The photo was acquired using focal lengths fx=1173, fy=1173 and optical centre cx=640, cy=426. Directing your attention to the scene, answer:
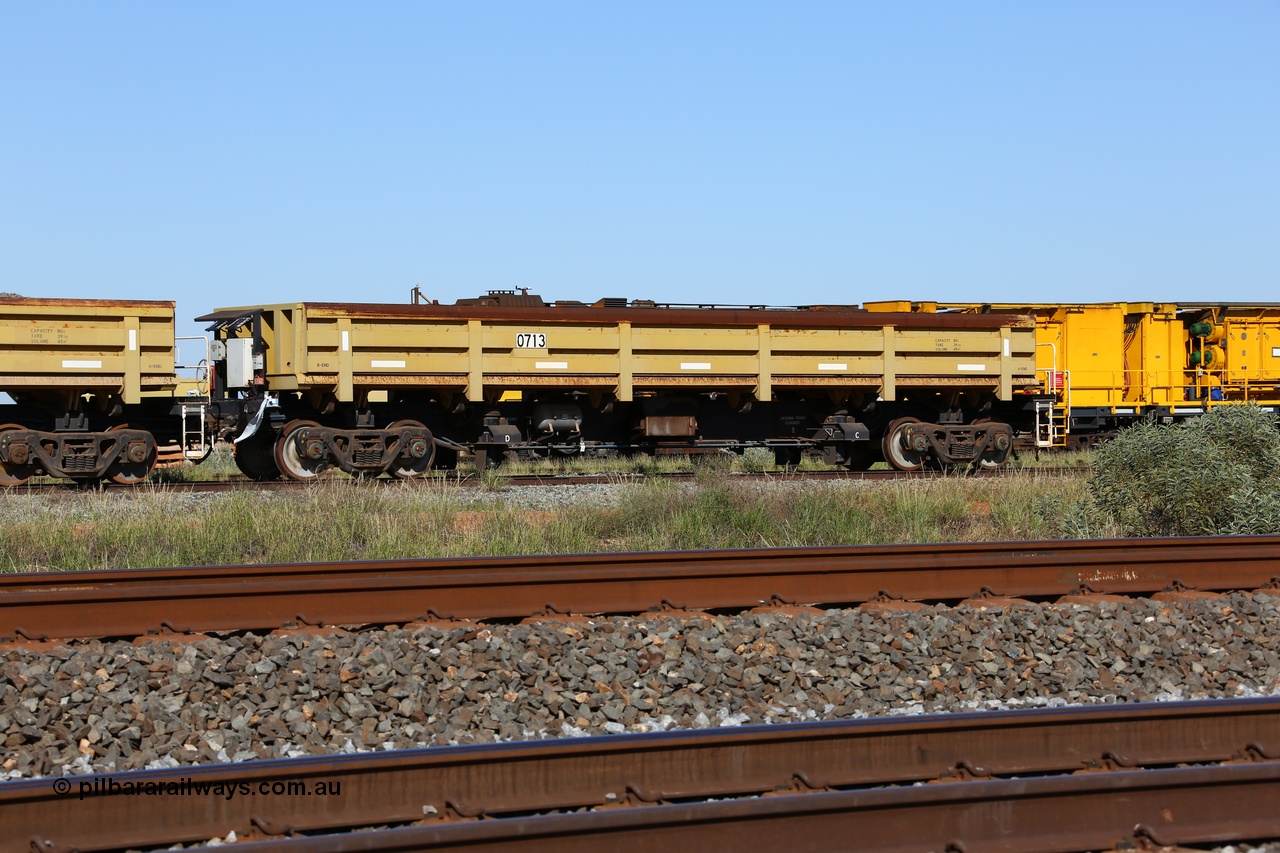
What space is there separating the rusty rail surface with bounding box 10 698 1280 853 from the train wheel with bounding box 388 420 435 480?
39.0ft

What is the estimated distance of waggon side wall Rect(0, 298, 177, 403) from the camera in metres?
14.4

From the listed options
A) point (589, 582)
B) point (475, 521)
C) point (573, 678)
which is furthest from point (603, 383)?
point (573, 678)

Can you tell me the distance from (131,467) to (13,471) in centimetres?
133

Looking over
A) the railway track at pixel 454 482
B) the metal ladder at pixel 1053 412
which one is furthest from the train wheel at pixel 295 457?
the metal ladder at pixel 1053 412

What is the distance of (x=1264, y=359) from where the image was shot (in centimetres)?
2334

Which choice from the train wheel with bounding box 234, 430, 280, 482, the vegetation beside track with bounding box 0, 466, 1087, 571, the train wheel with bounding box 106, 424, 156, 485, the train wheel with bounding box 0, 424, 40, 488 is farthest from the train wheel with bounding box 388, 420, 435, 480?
the train wheel with bounding box 0, 424, 40, 488

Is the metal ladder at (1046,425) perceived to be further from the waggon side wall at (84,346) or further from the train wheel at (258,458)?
the waggon side wall at (84,346)

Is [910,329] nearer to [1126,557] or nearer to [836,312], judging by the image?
[836,312]

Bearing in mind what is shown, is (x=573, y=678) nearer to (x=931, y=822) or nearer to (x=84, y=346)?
(x=931, y=822)

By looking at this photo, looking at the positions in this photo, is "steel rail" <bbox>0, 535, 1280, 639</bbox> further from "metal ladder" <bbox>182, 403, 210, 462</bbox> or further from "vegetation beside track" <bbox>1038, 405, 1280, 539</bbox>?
"metal ladder" <bbox>182, 403, 210, 462</bbox>

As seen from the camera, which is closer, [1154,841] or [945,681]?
[1154,841]

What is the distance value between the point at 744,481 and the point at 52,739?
8.51 meters

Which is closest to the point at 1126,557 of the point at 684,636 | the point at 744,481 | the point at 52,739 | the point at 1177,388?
the point at 684,636

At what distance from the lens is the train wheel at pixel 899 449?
1769 centimetres
